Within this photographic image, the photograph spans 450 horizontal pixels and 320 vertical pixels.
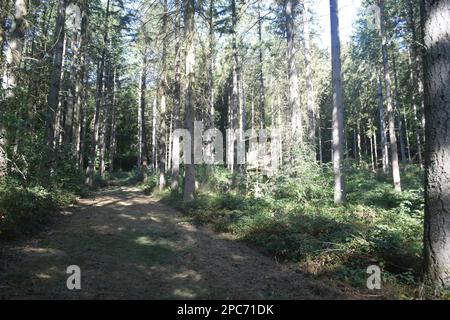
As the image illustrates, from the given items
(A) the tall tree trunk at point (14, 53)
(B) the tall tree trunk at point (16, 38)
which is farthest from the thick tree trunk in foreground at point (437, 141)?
(B) the tall tree trunk at point (16, 38)

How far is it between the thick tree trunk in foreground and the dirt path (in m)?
1.51

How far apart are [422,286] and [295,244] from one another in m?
2.82

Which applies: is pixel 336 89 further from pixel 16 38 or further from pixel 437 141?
pixel 16 38

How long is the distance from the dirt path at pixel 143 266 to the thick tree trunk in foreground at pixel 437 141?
1.51 metres

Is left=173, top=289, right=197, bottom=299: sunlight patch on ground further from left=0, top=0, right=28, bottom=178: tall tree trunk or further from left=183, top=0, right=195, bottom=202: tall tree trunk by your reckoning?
left=183, top=0, right=195, bottom=202: tall tree trunk

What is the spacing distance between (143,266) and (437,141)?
5.58 m

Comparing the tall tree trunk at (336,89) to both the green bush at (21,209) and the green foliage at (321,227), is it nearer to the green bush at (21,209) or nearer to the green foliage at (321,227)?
the green foliage at (321,227)

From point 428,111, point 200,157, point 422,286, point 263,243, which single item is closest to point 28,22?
point 263,243

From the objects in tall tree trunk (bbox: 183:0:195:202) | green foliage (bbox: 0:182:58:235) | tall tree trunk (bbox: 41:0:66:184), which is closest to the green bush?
green foliage (bbox: 0:182:58:235)

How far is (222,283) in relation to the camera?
18.2 ft

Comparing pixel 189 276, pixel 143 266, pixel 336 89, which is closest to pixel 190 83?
pixel 336 89

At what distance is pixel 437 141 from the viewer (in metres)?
4.84

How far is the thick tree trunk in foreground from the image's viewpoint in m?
4.68

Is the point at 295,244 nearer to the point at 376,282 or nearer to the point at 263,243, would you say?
the point at 263,243
